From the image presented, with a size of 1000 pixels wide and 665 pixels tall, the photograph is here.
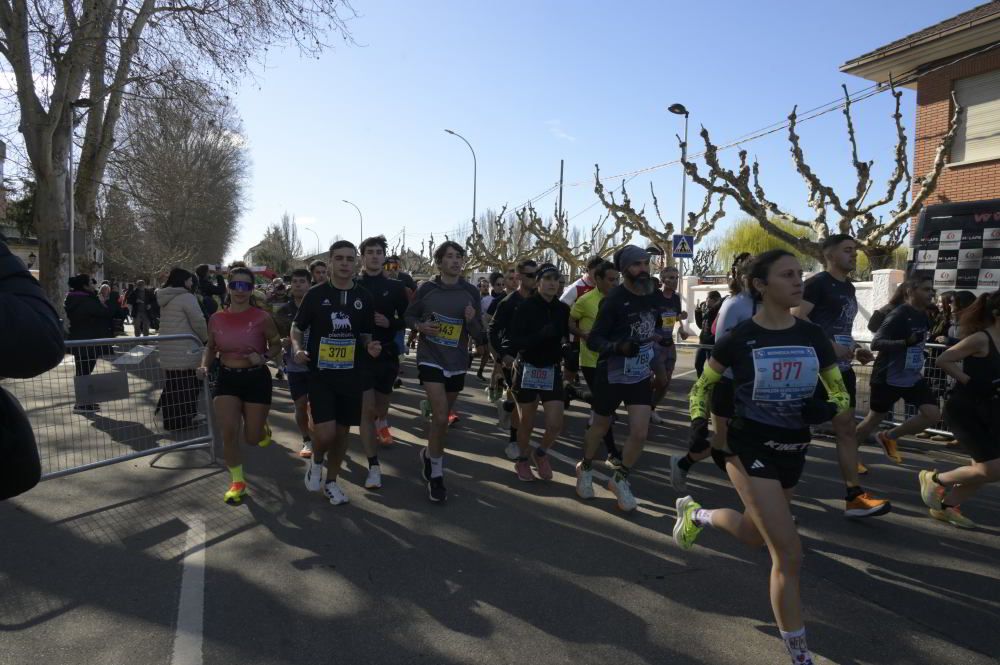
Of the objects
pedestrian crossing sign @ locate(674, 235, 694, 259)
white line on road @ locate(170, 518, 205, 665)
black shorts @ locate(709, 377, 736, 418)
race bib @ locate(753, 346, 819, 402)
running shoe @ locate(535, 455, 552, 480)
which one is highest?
pedestrian crossing sign @ locate(674, 235, 694, 259)

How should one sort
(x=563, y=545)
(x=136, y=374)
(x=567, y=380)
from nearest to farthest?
(x=563, y=545) → (x=136, y=374) → (x=567, y=380)

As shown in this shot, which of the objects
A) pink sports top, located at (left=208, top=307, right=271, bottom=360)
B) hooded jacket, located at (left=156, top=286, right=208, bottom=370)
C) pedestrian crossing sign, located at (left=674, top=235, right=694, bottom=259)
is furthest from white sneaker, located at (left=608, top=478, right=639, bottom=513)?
pedestrian crossing sign, located at (left=674, top=235, right=694, bottom=259)

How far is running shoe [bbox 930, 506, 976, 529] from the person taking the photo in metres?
4.93

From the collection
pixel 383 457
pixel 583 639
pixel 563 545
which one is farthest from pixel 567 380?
pixel 583 639

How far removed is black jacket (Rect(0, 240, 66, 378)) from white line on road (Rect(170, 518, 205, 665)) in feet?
6.77

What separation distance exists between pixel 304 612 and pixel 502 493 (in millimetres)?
2410

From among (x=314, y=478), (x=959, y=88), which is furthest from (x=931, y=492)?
(x=959, y=88)

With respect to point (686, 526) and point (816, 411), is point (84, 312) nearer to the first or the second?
point (686, 526)

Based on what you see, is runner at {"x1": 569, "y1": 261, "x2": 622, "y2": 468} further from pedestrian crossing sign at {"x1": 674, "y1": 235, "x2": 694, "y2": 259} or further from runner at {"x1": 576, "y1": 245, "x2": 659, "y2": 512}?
→ pedestrian crossing sign at {"x1": 674, "y1": 235, "x2": 694, "y2": 259}

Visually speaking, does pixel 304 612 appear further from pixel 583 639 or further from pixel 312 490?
pixel 312 490

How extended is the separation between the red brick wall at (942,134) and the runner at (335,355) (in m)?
16.1

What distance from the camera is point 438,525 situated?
4918 mm

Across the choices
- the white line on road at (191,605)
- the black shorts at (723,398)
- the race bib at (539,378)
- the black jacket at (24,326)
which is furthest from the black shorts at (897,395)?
the black jacket at (24,326)

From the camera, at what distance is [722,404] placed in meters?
3.56
